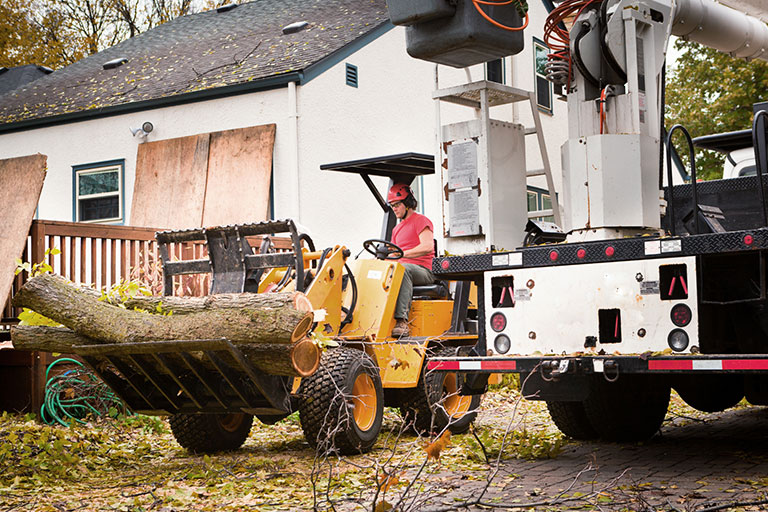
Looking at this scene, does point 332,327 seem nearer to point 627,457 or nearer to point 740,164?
point 627,457

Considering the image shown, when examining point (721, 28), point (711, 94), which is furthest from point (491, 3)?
point (711, 94)

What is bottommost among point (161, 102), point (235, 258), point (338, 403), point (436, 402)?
point (436, 402)

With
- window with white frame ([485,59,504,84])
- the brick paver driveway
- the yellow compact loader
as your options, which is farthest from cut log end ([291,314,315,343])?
window with white frame ([485,59,504,84])

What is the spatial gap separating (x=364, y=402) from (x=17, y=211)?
4489 millimetres

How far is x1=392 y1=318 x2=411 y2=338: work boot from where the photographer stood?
8.43 m

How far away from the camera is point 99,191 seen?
17.3 m

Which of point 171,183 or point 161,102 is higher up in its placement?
point 161,102

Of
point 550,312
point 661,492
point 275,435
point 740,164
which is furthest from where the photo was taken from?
point 740,164

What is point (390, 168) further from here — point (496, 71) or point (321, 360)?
point (496, 71)

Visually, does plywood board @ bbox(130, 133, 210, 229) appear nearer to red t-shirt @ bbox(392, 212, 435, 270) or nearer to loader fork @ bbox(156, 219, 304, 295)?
red t-shirt @ bbox(392, 212, 435, 270)

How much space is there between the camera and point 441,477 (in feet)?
21.9

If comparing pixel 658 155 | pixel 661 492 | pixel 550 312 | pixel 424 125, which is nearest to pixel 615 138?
pixel 658 155

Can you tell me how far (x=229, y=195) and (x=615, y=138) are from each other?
9.15 m

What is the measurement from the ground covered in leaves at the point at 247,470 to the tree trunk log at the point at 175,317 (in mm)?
914
